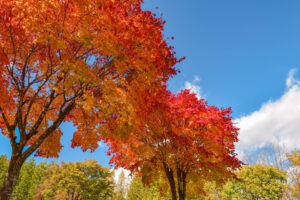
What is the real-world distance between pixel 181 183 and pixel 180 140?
360cm

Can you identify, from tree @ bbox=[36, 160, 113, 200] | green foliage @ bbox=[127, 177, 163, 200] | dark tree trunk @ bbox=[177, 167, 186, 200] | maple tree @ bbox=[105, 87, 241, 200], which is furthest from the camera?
green foliage @ bbox=[127, 177, 163, 200]

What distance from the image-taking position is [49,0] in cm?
485

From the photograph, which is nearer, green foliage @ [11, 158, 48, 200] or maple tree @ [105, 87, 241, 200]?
maple tree @ [105, 87, 241, 200]

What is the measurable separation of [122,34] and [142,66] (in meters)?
1.19

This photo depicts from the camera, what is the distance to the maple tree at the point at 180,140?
1021cm

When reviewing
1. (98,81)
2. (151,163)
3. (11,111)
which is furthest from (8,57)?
(151,163)

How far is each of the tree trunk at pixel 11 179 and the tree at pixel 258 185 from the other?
34060 mm

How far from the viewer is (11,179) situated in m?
5.64

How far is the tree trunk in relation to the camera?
5484mm

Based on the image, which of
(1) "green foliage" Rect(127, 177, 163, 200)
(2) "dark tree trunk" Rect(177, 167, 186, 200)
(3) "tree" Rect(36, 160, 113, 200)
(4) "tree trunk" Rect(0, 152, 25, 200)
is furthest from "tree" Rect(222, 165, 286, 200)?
(4) "tree trunk" Rect(0, 152, 25, 200)

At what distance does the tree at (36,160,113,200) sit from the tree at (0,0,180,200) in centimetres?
2439

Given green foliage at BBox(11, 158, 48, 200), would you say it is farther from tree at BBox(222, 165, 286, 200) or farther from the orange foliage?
tree at BBox(222, 165, 286, 200)

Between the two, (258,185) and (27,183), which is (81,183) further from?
(258,185)

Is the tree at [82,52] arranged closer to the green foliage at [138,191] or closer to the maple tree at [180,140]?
the maple tree at [180,140]
